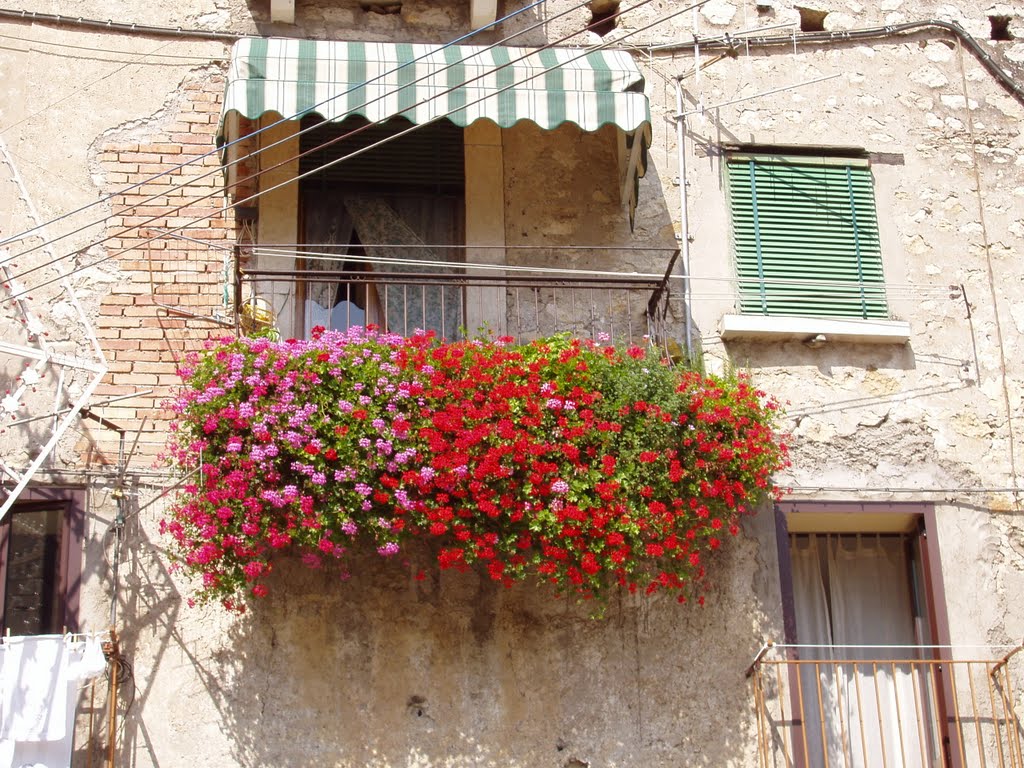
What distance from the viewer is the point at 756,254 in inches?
358

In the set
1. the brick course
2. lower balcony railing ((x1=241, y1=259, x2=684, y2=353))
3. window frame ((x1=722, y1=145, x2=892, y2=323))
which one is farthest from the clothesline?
window frame ((x1=722, y1=145, x2=892, y2=323))

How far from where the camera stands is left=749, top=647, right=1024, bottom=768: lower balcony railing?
7816mm

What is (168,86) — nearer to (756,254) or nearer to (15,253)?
(15,253)

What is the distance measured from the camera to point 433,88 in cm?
850

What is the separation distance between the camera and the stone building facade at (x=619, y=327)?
7699mm

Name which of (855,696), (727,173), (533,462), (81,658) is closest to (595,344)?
(533,462)

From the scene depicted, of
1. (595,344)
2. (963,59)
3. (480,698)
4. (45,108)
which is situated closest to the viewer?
(480,698)

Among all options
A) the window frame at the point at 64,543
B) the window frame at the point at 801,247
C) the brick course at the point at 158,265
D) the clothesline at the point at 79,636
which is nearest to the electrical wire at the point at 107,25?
the brick course at the point at 158,265

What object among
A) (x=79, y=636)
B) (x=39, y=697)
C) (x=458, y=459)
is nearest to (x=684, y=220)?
(x=458, y=459)

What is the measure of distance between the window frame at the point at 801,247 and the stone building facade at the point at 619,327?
21 millimetres

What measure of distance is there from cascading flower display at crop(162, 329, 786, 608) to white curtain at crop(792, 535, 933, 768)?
42.2 inches

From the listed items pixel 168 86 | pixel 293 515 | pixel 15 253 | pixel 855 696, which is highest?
pixel 168 86

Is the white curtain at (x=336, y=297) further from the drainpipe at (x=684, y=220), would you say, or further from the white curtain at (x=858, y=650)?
the white curtain at (x=858, y=650)

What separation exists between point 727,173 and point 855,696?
324 centimetres
